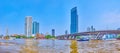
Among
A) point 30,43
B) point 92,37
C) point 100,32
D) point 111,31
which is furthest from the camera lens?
point 92,37

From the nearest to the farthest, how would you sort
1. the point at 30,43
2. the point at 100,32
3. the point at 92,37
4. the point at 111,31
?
1. the point at 30,43
2. the point at 111,31
3. the point at 100,32
4. the point at 92,37

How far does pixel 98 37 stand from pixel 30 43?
153 metres

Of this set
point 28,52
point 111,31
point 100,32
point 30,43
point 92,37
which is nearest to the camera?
point 28,52

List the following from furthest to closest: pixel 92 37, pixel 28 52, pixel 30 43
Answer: pixel 92 37
pixel 30 43
pixel 28 52

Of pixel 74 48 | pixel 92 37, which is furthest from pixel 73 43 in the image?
pixel 92 37

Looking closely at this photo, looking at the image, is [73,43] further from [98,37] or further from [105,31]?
[98,37]

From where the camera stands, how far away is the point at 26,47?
17297mm

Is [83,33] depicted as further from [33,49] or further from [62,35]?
[33,49]

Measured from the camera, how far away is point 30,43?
60.2 ft

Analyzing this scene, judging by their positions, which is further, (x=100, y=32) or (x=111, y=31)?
(x=100, y=32)

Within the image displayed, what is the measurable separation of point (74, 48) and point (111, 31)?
132945 millimetres

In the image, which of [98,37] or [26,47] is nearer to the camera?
[26,47]

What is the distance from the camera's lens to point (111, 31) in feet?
486

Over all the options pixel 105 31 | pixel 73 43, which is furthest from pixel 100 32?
pixel 73 43
